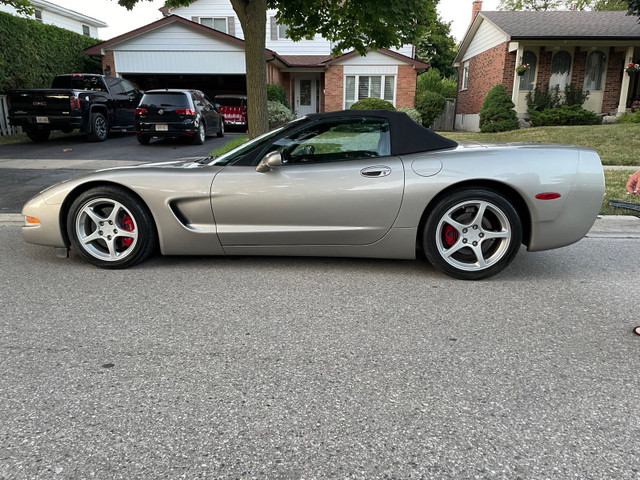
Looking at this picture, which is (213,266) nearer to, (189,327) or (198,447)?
(189,327)

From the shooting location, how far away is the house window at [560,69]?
2081 cm

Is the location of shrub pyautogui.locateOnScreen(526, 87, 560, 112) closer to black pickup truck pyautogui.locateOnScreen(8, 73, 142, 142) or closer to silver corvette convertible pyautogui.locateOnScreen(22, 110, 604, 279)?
black pickup truck pyautogui.locateOnScreen(8, 73, 142, 142)

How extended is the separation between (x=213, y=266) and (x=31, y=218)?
1666mm

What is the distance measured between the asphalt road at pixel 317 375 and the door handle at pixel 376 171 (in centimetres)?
87

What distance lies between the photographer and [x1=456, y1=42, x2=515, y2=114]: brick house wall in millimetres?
20516

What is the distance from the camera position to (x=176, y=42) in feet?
72.2

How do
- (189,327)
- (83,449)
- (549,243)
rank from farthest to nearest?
1. (549,243)
2. (189,327)
3. (83,449)

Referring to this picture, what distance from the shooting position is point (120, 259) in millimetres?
4316

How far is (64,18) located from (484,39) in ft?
86.6

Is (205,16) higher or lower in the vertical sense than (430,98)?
higher

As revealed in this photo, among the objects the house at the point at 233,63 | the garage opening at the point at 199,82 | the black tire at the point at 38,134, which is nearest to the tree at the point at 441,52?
the house at the point at 233,63

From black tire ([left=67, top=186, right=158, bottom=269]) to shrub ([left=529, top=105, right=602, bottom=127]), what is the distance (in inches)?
702

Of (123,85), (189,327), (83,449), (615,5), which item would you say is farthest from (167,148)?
(615,5)

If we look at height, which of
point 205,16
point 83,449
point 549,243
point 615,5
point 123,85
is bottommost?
point 83,449
